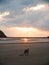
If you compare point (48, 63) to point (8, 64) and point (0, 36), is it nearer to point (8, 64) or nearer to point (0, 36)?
point (8, 64)

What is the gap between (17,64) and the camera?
31.8 m

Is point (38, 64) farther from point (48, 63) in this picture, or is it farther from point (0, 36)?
point (0, 36)

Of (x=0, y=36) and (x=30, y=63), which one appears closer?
(x=30, y=63)

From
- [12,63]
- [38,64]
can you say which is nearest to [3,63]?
[12,63]

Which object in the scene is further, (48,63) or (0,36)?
(0,36)

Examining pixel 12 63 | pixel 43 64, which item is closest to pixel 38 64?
pixel 43 64

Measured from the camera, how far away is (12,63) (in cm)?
3275

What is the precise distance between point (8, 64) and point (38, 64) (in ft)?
10.4

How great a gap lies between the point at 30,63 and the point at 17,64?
1839mm

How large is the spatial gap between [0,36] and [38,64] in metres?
150

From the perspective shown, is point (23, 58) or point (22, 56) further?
point (22, 56)

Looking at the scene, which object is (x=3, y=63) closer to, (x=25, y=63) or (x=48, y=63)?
(x=25, y=63)

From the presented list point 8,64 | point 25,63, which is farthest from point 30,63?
point 8,64

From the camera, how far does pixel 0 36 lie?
18100 cm
